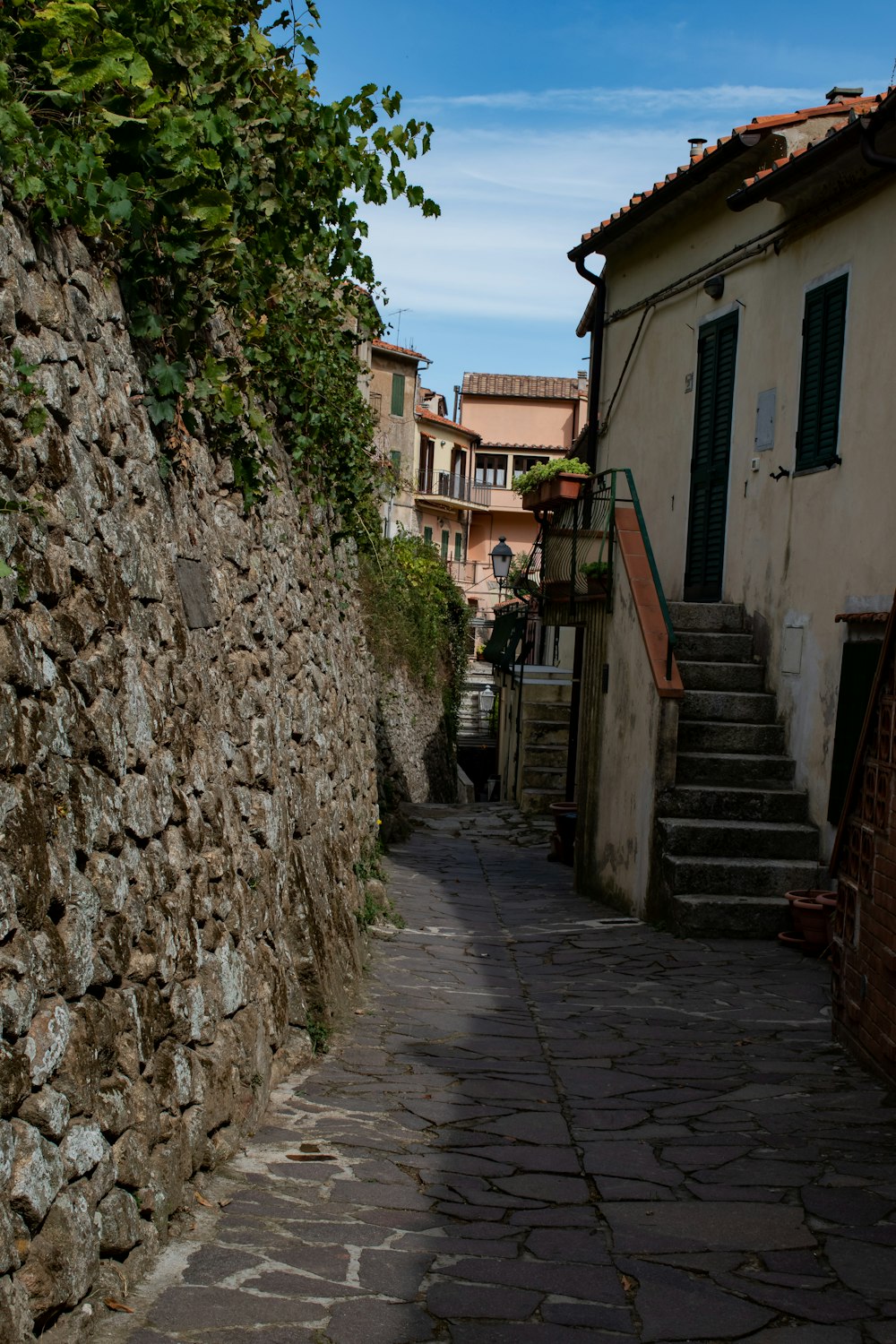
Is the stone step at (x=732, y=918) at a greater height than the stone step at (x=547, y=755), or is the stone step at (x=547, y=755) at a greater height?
the stone step at (x=547, y=755)

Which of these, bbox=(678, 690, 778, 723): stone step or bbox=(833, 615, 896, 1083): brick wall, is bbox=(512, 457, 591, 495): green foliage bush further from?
bbox=(833, 615, 896, 1083): brick wall

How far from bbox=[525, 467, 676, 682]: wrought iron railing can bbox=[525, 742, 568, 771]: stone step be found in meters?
6.66

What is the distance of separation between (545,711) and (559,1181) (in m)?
16.7

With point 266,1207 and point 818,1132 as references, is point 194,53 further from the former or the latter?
point 818,1132

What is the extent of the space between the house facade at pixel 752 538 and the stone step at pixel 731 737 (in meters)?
0.02

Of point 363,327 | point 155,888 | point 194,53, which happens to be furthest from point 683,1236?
point 363,327

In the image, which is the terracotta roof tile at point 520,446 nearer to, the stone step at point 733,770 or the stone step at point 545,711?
the stone step at point 545,711

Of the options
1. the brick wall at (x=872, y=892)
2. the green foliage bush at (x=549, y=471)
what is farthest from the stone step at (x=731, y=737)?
the brick wall at (x=872, y=892)

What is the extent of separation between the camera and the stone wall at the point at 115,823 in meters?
3.23

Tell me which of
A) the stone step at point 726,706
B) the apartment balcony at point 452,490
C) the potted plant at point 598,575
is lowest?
the stone step at point 726,706

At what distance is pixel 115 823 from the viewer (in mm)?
3990

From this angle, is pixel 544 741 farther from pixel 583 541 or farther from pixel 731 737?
pixel 731 737

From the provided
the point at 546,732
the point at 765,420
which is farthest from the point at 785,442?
the point at 546,732

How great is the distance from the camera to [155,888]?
170 inches
